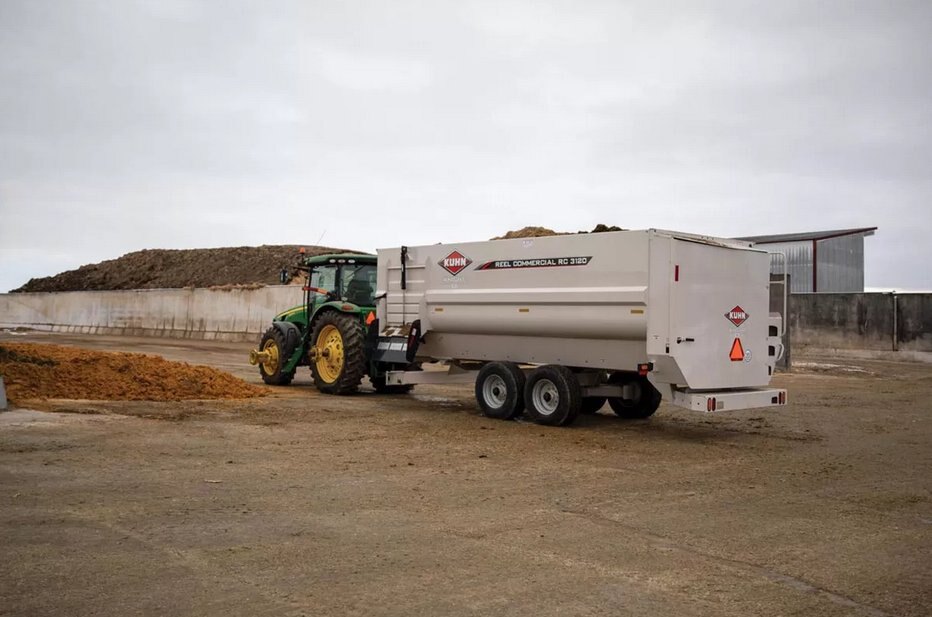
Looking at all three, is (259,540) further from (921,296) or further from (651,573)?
(921,296)

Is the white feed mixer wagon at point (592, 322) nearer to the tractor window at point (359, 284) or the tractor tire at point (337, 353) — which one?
the tractor tire at point (337, 353)

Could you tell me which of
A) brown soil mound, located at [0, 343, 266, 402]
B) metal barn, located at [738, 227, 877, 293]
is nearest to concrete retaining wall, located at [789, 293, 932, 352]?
metal barn, located at [738, 227, 877, 293]

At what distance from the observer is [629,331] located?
10711 mm

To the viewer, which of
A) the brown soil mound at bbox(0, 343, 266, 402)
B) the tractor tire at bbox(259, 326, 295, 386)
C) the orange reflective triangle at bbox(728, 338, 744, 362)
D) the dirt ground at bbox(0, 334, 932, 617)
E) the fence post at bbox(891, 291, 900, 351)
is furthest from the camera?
the fence post at bbox(891, 291, 900, 351)

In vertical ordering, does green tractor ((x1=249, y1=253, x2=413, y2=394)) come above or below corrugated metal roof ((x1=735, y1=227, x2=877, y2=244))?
below

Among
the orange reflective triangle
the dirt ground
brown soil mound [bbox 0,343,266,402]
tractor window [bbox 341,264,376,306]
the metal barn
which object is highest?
the metal barn

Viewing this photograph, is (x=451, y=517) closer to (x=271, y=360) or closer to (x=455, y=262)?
(x=455, y=262)

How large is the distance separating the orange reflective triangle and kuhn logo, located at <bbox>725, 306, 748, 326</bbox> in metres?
0.24

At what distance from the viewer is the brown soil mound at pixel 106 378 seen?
1322 centimetres

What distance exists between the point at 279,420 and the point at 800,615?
848 cm

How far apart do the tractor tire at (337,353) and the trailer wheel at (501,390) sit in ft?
9.09

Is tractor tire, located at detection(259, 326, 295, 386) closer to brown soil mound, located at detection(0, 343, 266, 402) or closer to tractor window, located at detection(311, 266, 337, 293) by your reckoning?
tractor window, located at detection(311, 266, 337, 293)

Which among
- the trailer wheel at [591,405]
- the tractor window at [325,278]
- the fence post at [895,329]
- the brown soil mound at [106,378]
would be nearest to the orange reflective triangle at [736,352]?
the trailer wheel at [591,405]

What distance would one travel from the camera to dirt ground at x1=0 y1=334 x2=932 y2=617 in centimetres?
485
